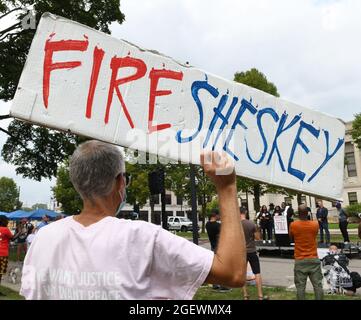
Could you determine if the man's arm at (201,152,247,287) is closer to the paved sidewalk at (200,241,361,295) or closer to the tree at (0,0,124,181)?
the paved sidewalk at (200,241,361,295)

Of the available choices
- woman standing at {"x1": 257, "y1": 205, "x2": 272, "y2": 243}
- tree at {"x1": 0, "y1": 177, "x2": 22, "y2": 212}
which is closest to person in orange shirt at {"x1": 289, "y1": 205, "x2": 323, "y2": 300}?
woman standing at {"x1": 257, "y1": 205, "x2": 272, "y2": 243}

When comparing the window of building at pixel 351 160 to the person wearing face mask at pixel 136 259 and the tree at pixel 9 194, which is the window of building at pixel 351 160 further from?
the tree at pixel 9 194

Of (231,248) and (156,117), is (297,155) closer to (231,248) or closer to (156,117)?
(156,117)

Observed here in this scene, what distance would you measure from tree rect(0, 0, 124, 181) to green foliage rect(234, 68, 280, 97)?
49.9 ft

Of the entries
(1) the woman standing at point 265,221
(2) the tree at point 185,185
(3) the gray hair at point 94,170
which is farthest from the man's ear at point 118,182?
(2) the tree at point 185,185

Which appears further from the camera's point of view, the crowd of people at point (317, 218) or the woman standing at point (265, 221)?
the woman standing at point (265, 221)

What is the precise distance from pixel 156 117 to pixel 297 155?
86 cm

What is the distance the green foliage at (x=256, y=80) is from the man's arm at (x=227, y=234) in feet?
94.9

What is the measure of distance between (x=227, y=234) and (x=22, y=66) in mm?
15228

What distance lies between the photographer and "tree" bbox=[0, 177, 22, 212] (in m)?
78.0

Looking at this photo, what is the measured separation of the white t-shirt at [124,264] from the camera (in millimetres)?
1282

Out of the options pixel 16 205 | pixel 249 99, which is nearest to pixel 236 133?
pixel 249 99

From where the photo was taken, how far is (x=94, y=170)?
1.46 meters

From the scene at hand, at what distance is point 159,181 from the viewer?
625 centimetres
